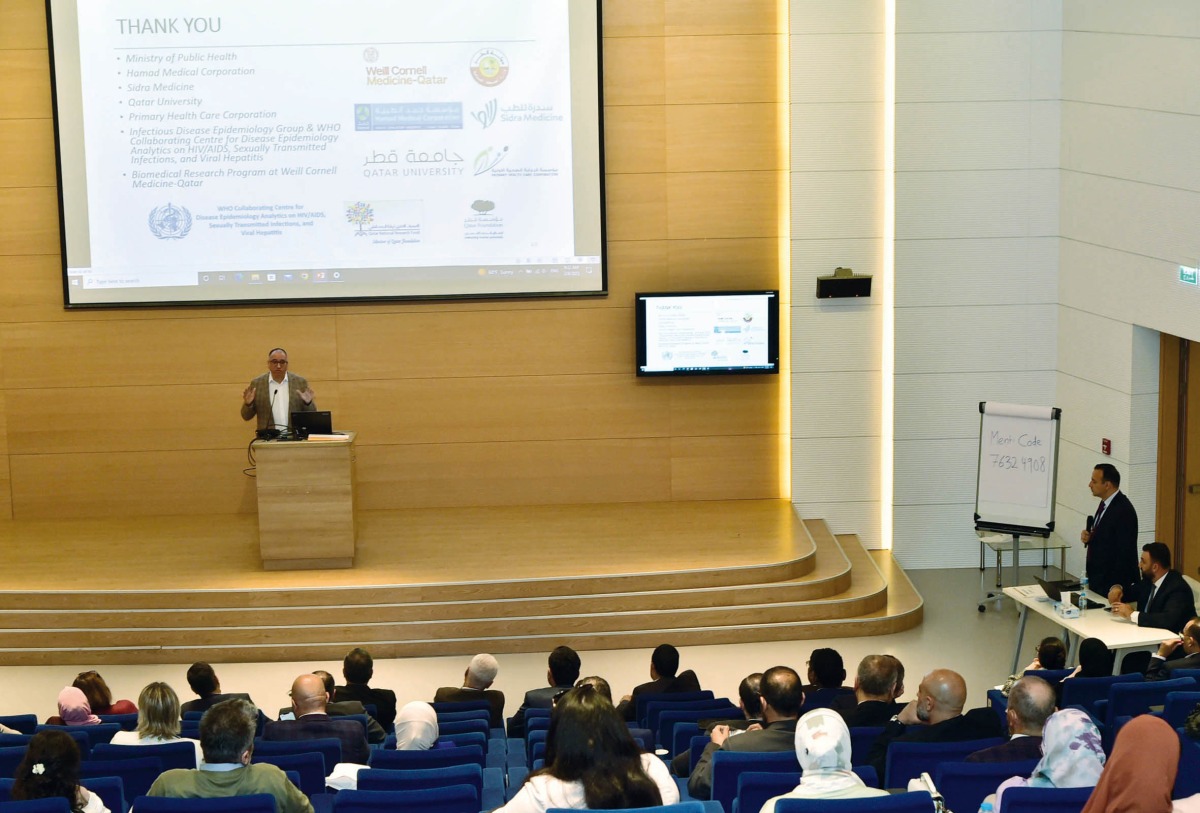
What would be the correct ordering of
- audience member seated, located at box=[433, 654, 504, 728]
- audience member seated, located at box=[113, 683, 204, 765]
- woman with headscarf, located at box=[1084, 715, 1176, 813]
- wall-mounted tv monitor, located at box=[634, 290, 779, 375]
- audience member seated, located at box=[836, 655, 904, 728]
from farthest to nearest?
wall-mounted tv monitor, located at box=[634, 290, 779, 375] → audience member seated, located at box=[433, 654, 504, 728] → audience member seated, located at box=[836, 655, 904, 728] → audience member seated, located at box=[113, 683, 204, 765] → woman with headscarf, located at box=[1084, 715, 1176, 813]

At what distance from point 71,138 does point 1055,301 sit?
767cm

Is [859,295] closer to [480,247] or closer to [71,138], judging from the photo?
[480,247]

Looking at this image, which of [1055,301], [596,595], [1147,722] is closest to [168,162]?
[596,595]

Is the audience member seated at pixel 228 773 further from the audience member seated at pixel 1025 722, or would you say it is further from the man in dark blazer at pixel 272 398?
the man in dark blazer at pixel 272 398

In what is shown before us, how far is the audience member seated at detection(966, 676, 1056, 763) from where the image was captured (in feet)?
16.1

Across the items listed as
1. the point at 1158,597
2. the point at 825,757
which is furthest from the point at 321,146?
the point at 825,757

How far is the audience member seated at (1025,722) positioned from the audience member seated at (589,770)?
1.78 metres

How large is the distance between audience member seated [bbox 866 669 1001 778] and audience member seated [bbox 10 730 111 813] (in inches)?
112

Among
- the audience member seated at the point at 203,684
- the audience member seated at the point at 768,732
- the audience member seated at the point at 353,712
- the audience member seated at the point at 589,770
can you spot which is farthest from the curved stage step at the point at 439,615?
the audience member seated at the point at 589,770

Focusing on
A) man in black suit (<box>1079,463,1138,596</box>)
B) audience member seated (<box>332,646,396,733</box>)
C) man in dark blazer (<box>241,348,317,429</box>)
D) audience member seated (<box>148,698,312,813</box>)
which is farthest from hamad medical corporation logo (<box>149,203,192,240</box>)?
audience member seated (<box>148,698,312,813</box>)

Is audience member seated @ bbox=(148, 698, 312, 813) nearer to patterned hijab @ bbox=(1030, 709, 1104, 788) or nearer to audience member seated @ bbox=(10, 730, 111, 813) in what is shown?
audience member seated @ bbox=(10, 730, 111, 813)

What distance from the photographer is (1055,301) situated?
10891 millimetres

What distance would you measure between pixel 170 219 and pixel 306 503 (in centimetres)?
291

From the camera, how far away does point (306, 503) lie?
9.40 m
